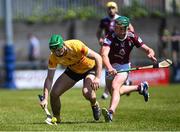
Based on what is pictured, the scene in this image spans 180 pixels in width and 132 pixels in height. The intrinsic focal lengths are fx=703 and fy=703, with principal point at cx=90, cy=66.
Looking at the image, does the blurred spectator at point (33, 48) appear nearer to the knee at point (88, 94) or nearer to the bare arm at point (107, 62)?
the bare arm at point (107, 62)

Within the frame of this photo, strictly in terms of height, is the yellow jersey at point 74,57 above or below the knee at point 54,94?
above

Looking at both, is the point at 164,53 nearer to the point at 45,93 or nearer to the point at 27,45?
the point at 27,45

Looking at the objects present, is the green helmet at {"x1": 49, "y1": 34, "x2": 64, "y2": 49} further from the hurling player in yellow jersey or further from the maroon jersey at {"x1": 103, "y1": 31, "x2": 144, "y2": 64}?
the maroon jersey at {"x1": 103, "y1": 31, "x2": 144, "y2": 64}

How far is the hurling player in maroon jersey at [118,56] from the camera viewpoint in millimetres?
13539

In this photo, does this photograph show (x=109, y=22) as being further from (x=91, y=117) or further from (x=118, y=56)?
(x=91, y=117)

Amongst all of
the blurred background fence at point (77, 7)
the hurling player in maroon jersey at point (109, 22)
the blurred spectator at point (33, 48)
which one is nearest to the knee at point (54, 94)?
the hurling player in maroon jersey at point (109, 22)

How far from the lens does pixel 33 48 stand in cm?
3278

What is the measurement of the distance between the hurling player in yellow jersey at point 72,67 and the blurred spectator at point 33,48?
63.1 ft

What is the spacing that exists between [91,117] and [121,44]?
1636 millimetres

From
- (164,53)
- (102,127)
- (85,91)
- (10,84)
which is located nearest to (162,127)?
(102,127)

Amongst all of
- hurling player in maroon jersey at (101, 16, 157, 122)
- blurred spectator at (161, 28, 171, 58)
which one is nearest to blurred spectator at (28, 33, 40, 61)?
blurred spectator at (161, 28, 171, 58)

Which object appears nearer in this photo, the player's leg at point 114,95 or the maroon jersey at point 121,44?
the player's leg at point 114,95

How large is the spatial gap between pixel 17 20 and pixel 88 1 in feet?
11.7

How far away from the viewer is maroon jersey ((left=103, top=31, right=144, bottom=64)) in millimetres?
14016
